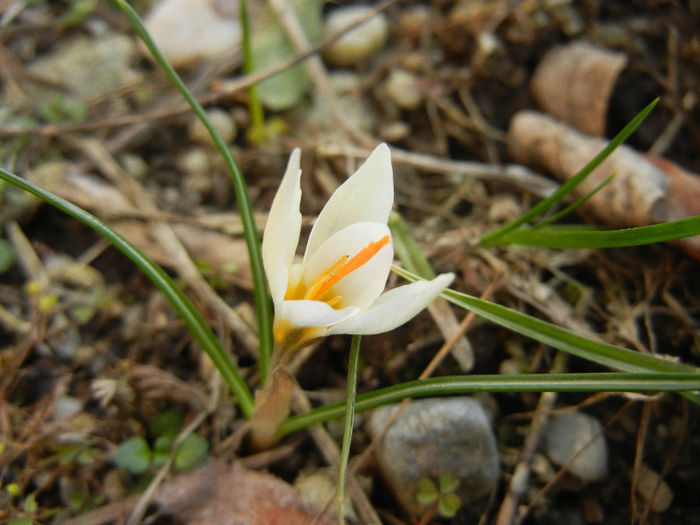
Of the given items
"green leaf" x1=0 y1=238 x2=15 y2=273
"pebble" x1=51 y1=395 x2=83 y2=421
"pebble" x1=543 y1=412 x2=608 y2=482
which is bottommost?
"pebble" x1=543 y1=412 x2=608 y2=482

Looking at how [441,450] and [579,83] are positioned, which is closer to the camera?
[441,450]

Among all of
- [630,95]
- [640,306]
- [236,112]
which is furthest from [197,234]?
[630,95]

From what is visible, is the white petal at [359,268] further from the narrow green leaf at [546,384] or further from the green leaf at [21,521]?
the green leaf at [21,521]

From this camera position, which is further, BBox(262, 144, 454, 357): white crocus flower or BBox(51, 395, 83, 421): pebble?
BBox(51, 395, 83, 421): pebble

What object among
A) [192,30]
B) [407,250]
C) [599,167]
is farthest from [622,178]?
[192,30]

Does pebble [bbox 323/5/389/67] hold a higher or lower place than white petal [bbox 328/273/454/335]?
higher

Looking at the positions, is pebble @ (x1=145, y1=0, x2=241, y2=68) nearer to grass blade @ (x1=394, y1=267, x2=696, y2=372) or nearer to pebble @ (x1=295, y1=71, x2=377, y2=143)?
pebble @ (x1=295, y1=71, x2=377, y2=143)

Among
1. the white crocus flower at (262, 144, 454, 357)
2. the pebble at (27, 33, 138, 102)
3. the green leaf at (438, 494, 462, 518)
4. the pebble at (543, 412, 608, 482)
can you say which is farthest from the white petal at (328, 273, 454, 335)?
the pebble at (27, 33, 138, 102)

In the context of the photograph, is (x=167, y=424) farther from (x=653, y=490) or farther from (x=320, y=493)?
(x=653, y=490)
